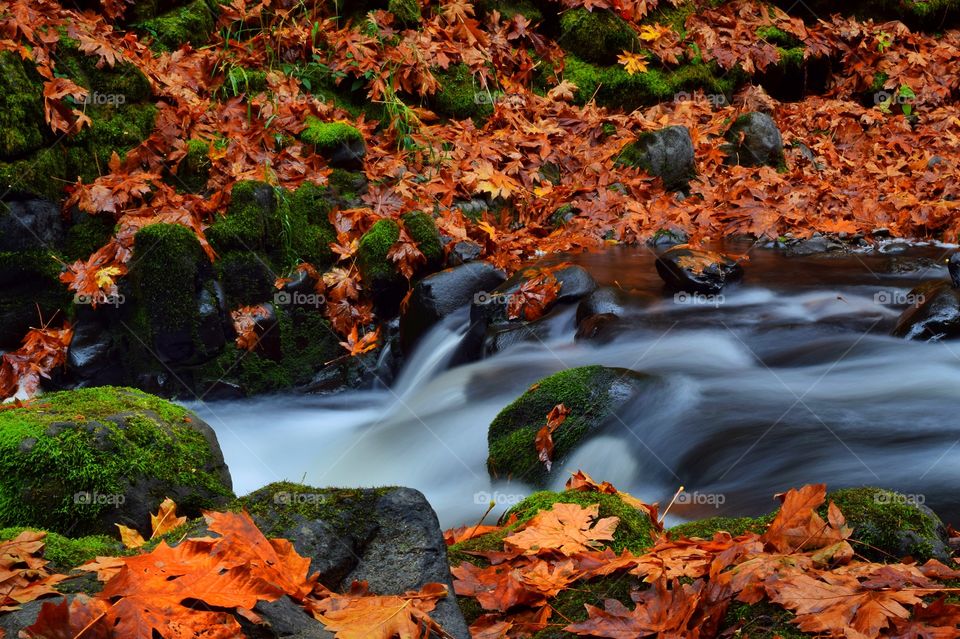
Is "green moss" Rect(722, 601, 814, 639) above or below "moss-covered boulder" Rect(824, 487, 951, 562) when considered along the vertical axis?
above

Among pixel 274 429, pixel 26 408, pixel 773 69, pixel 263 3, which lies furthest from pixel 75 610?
pixel 773 69

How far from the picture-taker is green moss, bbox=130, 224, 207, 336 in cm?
588

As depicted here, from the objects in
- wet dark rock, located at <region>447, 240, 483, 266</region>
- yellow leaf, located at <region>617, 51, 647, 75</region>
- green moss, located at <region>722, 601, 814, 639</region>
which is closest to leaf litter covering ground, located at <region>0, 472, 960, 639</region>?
A: green moss, located at <region>722, 601, 814, 639</region>

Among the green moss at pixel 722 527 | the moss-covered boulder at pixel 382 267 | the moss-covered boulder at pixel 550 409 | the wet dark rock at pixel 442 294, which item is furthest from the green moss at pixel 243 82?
the green moss at pixel 722 527

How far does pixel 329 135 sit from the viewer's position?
746 cm

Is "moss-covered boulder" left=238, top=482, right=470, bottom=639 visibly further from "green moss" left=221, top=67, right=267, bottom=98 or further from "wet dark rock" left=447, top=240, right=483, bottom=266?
"green moss" left=221, top=67, right=267, bottom=98

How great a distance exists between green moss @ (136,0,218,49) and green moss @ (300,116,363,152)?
1762 mm

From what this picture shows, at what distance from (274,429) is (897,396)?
416 centimetres

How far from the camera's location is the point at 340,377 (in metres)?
6.54

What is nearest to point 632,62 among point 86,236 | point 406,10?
point 406,10

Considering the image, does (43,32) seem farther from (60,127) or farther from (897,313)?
(897,313)

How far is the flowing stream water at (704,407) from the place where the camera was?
3.73 metres

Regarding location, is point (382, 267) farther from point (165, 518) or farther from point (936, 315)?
point (936, 315)

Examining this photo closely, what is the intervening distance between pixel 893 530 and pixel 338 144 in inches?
243
